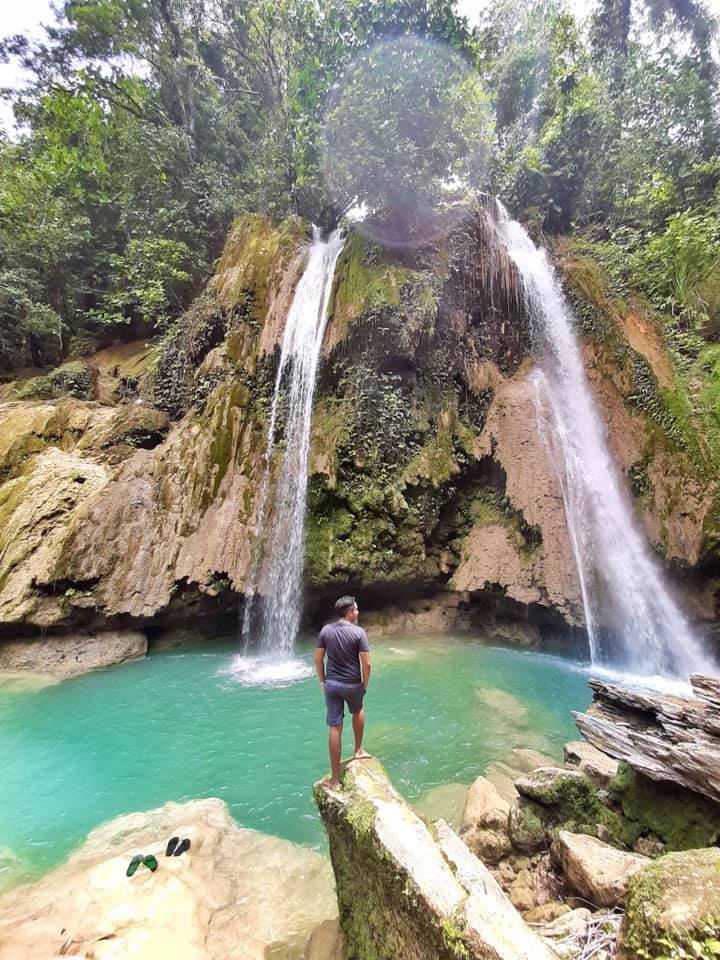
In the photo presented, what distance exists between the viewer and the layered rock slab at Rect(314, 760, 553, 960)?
6.07ft

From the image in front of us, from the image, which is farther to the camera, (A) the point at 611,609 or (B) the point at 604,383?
(B) the point at 604,383

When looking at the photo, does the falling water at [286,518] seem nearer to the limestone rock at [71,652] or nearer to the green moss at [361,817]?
the limestone rock at [71,652]

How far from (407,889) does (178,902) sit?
6.71 ft

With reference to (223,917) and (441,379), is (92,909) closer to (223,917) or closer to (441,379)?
(223,917)

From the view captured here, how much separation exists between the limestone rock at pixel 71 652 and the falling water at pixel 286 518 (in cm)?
247

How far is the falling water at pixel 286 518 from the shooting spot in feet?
33.6

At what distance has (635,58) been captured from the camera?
52.6ft

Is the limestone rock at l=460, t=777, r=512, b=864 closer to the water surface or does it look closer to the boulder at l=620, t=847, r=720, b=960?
the water surface

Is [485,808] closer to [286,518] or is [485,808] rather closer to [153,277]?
[286,518]

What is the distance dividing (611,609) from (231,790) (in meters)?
7.57

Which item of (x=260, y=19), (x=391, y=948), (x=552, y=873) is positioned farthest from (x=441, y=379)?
(x=260, y=19)

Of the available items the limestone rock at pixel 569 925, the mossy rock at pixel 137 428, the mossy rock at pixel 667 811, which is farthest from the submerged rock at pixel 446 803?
the mossy rock at pixel 137 428

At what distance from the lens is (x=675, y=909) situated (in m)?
1.62

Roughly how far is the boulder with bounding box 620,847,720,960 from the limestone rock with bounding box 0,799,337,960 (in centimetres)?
203
